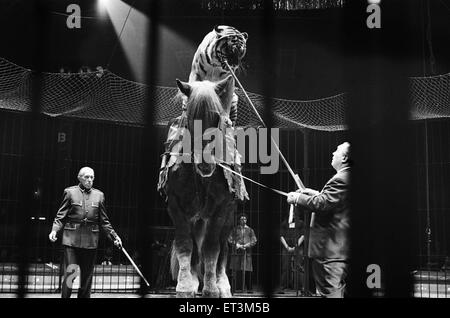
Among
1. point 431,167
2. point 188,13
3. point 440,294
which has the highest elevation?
point 188,13

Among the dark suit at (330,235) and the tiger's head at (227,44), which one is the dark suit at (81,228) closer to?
the tiger's head at (227,44)

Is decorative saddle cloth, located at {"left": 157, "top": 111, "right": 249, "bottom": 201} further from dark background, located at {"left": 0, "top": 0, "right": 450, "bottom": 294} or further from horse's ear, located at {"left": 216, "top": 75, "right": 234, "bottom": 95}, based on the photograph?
dark background, located at {"left": 0, "top": 0, "right": 450, "bottom": 294}

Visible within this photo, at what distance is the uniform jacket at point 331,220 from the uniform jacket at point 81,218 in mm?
1486

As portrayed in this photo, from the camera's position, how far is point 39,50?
4.54m

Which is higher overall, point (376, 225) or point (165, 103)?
point (165, 103)

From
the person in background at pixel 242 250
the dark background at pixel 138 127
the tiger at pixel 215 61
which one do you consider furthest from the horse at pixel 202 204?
the dark background at pixel 138 127

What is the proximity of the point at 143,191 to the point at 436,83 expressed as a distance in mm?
2519

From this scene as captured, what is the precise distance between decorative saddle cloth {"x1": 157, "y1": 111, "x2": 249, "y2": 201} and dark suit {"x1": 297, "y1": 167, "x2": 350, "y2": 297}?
41 centimetres

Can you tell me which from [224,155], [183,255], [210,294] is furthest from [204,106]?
[210,294]

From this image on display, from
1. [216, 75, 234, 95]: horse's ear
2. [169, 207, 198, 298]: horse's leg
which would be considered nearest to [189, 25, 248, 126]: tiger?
[216, 75, 234, 95]: horse's ear

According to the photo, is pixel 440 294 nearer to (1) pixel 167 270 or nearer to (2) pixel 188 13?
(1) pixel 167 270

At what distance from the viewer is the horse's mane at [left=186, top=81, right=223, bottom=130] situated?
3.52m
